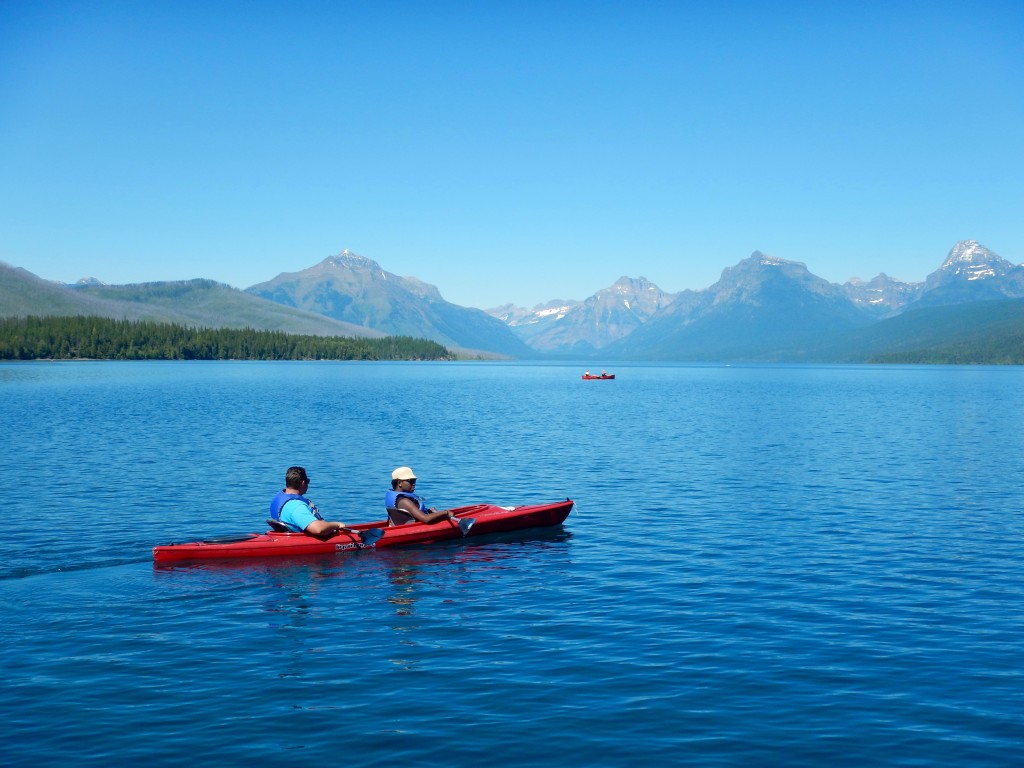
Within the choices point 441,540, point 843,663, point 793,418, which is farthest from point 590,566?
point 793,418

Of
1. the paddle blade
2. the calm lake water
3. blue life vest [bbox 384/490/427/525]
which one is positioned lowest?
the calm lake water

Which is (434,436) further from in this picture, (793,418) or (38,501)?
(793,418)

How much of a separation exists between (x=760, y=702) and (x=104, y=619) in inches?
531

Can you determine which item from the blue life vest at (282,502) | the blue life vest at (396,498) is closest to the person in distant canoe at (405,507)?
the blue life vest at (396,498)

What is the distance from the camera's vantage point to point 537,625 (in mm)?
18453

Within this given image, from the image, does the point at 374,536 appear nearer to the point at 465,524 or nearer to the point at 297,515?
the point at 297,515

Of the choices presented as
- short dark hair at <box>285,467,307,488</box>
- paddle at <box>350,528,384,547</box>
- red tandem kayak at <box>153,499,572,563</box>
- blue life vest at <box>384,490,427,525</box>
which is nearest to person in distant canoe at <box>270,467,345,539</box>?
short dark hair at <box>285,467,307,488</box>

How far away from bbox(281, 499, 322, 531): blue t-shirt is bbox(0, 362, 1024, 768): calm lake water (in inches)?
43.3

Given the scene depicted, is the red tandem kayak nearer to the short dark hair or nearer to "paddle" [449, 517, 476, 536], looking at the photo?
"paddle" [449, 517, 476, 536]

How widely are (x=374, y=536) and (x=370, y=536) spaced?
0.12 meters

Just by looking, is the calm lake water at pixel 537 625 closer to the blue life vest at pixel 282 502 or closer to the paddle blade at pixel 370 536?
the paddle blade at pixel 370 536

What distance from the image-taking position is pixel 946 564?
2375 centimetres

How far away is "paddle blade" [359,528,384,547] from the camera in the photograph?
82.8 feet

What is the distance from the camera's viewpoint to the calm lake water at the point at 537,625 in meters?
13.0
